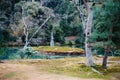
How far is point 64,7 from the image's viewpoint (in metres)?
66.9

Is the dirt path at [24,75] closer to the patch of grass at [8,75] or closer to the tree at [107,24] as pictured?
the patch of grass at [8,75]

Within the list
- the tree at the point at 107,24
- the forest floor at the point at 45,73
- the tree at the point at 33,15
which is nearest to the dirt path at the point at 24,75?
the forest floor at the point at 45,73

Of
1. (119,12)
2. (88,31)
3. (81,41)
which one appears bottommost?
(81,41)

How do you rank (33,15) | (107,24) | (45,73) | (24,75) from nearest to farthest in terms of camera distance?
(24,75) < (45,73) < (107,24) < (33,15)

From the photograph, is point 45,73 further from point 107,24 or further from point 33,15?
point 33,15

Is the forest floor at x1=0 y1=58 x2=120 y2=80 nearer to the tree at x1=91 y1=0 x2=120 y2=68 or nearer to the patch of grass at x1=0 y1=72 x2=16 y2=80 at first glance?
the patch of grass at x1=0 y1=72 x2=16 y2=80

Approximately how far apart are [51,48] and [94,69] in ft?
90.3

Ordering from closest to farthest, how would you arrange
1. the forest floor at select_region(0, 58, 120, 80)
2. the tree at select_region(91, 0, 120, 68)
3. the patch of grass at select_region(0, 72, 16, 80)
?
1. the forest floor at select_region(0, 58, 120, 80)
2. the patch of grass at select_region(0, 72, 16, 80)
3. the tree at select_region(91, 0, 120, 68)

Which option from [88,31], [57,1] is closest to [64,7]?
[57,1]

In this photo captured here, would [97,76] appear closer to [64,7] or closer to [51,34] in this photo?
[51,34]

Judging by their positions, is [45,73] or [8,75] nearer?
[8,75]

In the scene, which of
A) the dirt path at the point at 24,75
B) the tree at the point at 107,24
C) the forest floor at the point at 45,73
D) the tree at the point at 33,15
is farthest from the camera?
the tree at the point at 33,15

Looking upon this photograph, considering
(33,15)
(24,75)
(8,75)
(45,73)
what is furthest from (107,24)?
(33,15)

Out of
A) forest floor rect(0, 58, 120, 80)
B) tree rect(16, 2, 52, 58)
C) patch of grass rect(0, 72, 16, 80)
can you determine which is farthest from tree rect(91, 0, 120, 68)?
tree rect(16, 2, 52, 58)
